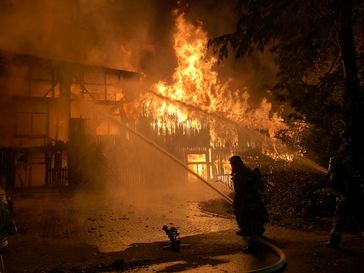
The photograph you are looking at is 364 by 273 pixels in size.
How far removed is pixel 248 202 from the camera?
7.19m

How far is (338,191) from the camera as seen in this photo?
6.81 m

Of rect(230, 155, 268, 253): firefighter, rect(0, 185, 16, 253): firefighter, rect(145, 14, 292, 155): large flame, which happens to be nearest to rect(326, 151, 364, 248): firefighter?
rect(230, 155, 268, 253): firefighter

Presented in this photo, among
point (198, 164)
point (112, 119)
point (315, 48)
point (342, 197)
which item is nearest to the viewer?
point (342, 197)

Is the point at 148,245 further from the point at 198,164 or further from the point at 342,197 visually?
the point at 198,164

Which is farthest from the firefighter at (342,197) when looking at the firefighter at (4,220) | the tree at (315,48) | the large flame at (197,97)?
the large flame at (197,97)

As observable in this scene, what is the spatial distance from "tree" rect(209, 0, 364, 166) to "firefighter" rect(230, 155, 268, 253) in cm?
344

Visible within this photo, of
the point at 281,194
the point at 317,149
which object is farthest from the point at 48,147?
the point at 317,149

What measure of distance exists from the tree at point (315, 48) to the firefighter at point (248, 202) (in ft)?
11.3

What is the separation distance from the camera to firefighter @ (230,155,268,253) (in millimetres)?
6973

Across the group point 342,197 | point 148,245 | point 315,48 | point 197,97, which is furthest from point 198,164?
point 342,197

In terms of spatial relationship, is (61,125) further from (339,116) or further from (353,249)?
(353,249)

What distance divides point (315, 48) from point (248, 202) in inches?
265

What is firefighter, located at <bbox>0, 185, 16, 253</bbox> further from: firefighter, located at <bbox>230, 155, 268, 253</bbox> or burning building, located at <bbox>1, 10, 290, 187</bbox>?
burning building, located at <bbox>1, 10, 290, 187</bbox>

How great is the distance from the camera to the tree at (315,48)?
893 cm
